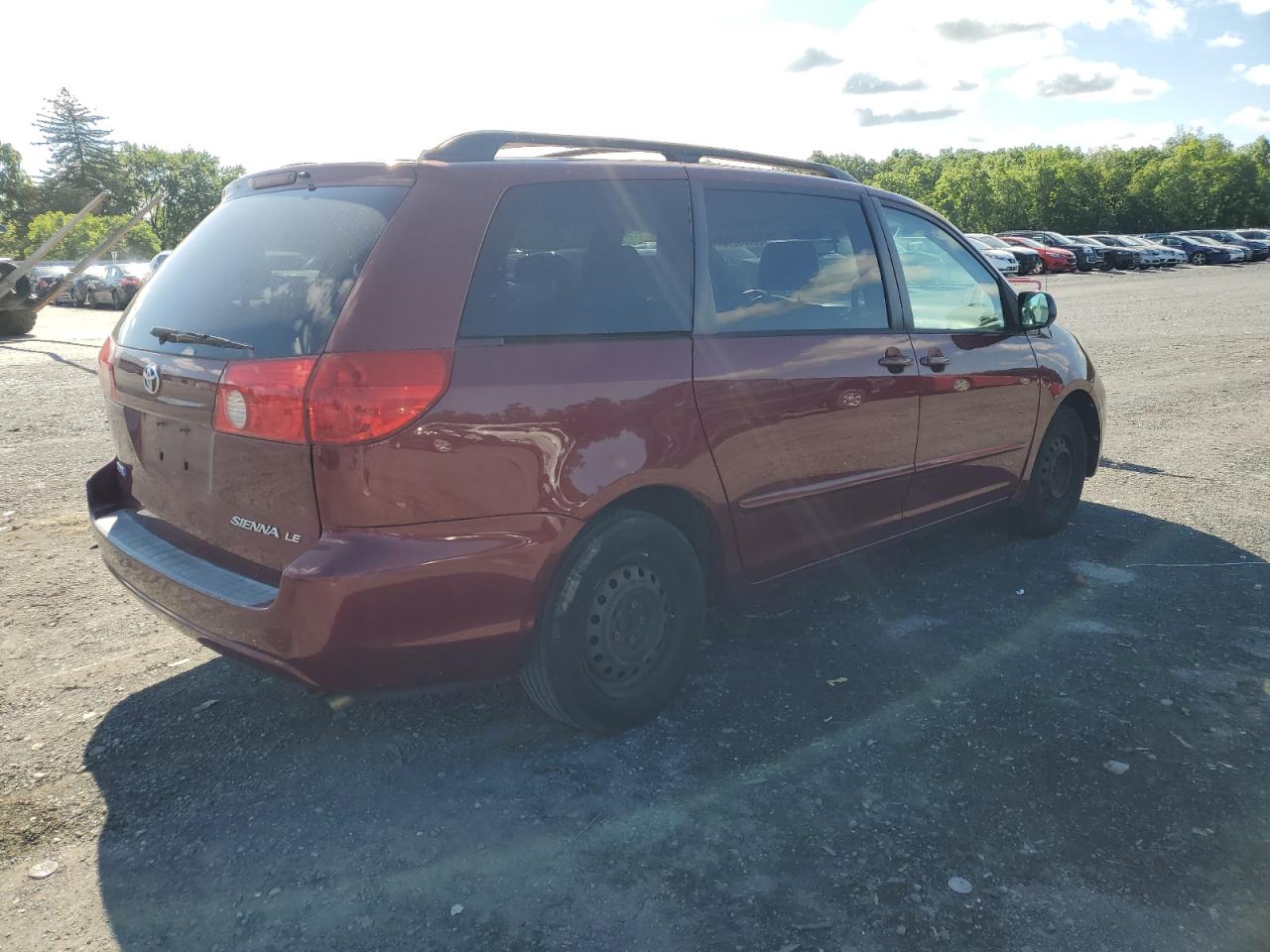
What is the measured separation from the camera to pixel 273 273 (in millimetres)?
2863

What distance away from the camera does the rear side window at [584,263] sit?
9.43 feet

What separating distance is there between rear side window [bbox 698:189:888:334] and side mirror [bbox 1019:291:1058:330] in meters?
1.25

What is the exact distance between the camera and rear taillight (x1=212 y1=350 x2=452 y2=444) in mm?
2559

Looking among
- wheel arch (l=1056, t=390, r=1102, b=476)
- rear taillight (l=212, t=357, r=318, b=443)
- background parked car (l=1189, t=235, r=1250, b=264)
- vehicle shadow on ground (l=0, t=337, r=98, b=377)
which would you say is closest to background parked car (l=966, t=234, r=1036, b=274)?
background parked car (l=1189, t=235, r=1250, b=264)

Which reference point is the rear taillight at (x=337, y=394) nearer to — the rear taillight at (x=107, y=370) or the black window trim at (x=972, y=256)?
the rear taillight at (x=107, y=370)

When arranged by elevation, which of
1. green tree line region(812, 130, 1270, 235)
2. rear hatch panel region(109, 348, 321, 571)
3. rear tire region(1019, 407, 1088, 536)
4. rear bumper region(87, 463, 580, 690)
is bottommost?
rear tire region(1019, 407, 1088, 536)

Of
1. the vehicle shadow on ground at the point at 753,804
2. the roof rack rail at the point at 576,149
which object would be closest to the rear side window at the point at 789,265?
the roof rack rail at the point at 576,149

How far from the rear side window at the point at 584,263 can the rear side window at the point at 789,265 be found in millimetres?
177

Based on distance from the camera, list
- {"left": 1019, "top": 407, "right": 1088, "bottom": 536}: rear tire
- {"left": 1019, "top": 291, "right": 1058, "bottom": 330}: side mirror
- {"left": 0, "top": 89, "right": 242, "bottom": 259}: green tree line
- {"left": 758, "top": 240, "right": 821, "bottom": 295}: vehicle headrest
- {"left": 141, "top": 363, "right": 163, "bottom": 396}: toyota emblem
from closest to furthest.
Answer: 1. {"left": 141, "top": 363, "right": 163, "bottom": 396}: toyota emblem
2. {"left": 758, "top": 240, "right": 821, "bottom": 295}: vehicle headrest
3. {"left": 1019, "top": 291, "right": 1058, "bottom": 330}: side mirror
4. {"left": 1019, "top": 407, "right": 1088, "bottom": 536}: rear tire
5. {"left": 0, "top": 89, "right": 242, "bottom": 259}: green tree line

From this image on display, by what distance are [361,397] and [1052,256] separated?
143 ft

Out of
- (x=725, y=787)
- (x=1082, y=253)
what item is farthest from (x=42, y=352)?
(x=1082, y=253)

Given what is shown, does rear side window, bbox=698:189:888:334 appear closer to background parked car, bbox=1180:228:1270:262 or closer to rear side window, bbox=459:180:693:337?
rear side window, bbox=459:180:693:337

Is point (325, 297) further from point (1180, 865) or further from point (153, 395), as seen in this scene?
point (1180, 865)

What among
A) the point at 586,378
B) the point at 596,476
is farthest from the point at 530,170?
the point at 596,476
